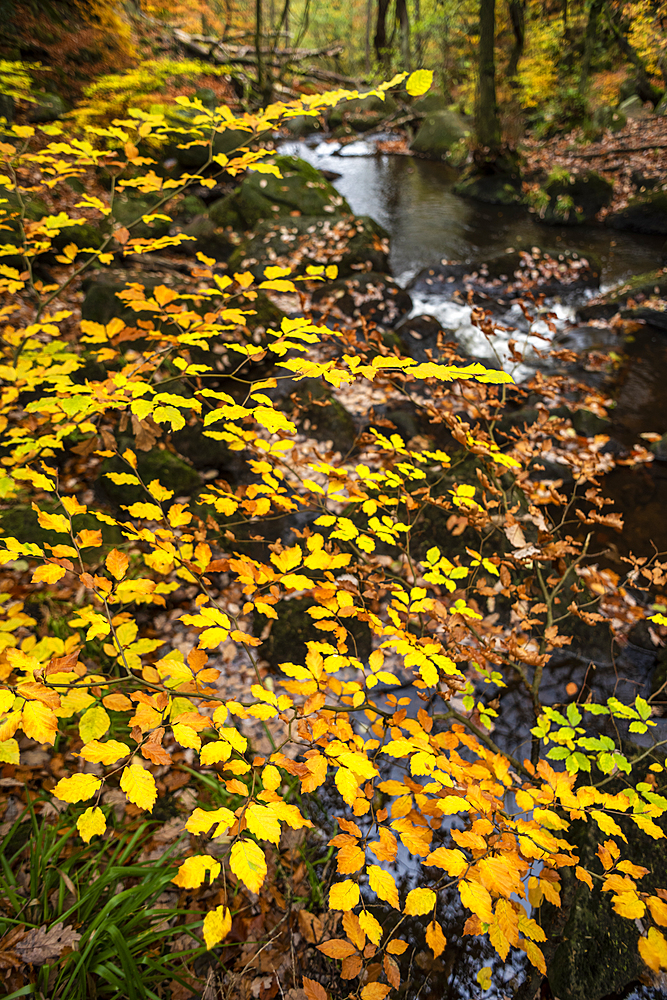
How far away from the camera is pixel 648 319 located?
295 inches

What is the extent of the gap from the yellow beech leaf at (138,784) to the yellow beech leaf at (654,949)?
6.69 ft

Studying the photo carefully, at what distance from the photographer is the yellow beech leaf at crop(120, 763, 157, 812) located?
46.9 inches

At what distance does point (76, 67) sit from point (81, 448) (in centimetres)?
1469

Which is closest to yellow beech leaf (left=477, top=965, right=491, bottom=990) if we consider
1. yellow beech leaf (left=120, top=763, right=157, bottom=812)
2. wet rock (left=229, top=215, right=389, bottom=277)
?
yellow beech leaf (left=120, top=763, right=157, bottom=812)

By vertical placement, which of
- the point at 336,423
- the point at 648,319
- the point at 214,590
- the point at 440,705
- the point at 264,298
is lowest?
the point at 440,705

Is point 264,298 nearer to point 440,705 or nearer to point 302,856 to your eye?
point 440,705

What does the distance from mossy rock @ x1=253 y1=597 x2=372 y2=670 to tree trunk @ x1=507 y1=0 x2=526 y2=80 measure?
73.7 feet

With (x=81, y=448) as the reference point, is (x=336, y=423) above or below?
below

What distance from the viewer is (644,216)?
35.7 feet

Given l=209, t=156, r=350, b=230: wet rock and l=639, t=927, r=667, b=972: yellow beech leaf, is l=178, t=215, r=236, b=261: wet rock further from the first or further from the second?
l=639, t=927, r=667, b=972: yellow beech leaf

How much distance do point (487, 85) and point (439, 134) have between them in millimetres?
5423

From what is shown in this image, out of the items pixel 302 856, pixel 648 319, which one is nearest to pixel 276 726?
pixel 302 856

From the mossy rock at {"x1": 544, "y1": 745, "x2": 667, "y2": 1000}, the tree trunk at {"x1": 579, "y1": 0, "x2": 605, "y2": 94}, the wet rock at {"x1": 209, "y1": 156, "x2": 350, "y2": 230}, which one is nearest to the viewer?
the mossy rock at {"x1": 544, "y1": 745, "x2": 667, "y2": 1000}

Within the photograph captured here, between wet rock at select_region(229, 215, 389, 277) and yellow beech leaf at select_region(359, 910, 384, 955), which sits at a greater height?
wet rock at select_region(229, 215, 389, 277)
